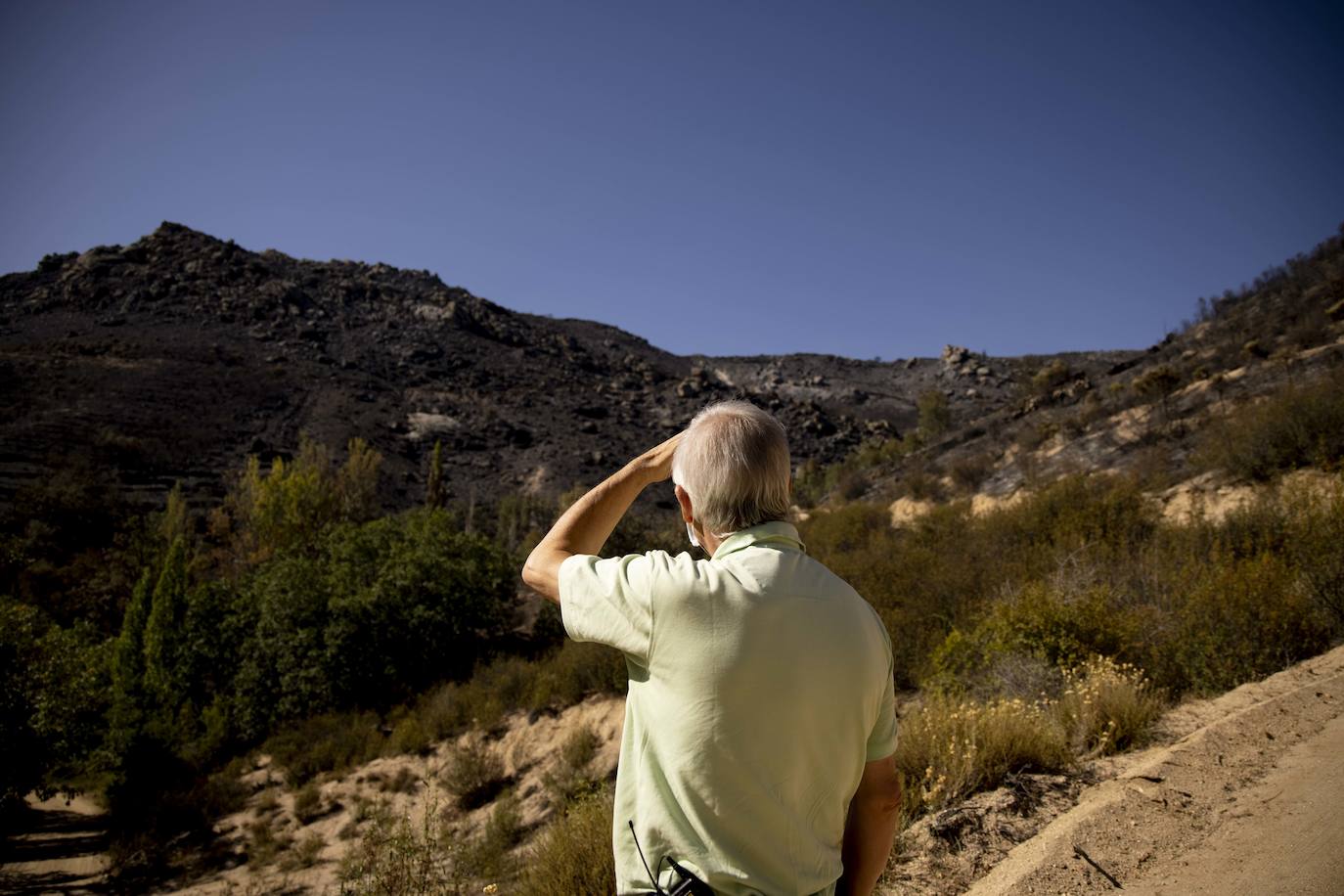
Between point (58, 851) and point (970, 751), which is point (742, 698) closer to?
point (970, 751)

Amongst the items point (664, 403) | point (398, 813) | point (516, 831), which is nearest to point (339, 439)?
point (664, 403)

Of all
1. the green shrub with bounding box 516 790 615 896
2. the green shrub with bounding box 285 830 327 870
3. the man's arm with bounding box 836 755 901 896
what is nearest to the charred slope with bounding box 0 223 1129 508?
the green shrub with bounding box 285 830 327 870

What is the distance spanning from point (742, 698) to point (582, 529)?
0.56 metres

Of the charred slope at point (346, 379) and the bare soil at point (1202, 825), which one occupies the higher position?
the charred slope at point (346, 379)

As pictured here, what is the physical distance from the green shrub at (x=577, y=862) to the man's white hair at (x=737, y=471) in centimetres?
371

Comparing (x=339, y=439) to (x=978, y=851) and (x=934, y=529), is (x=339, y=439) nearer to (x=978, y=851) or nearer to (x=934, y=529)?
(x=934, y=529)

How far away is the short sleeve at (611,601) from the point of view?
4.13ft

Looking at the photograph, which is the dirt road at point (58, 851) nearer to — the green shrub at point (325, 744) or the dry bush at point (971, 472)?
the green shrub at point (325, 744)

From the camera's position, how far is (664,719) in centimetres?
129

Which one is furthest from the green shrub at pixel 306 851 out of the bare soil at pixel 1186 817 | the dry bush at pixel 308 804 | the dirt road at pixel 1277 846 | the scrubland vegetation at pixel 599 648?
the dirt road at pixel 1277 846

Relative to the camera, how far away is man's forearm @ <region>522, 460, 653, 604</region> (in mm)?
1494

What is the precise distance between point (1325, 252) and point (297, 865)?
120ft

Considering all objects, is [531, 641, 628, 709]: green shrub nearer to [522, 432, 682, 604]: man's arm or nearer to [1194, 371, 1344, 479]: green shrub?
[522, 432, 682, 604]: man's arm

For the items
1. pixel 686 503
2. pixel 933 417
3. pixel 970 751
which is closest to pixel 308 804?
pixel 970 751
